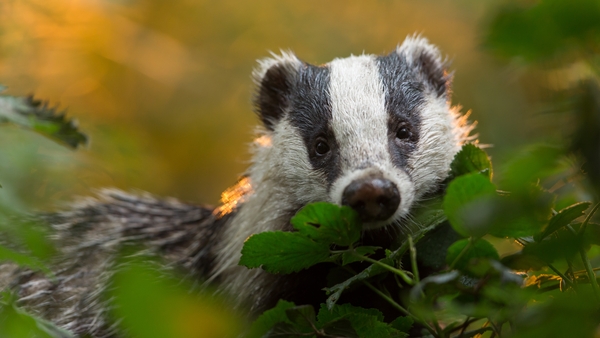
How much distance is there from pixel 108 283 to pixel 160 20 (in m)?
4.87

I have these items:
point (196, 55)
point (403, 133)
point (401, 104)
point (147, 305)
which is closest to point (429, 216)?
point (403, 133)

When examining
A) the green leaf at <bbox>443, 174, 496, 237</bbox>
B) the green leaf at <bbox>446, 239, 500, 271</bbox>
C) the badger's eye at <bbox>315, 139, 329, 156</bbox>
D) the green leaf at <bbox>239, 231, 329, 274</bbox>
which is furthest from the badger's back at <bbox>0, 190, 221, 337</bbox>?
the green leaf at <bbox>443, 174, 496, 237</bbox>

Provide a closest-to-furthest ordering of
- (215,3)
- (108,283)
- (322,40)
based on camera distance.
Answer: (108,283) → (322,40) → (215,3)

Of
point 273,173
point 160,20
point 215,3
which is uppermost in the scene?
point 215,3

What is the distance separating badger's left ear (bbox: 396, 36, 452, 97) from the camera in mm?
3070

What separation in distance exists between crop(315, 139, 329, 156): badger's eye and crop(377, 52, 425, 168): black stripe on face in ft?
0.91

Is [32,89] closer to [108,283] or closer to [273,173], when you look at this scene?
[108,283]

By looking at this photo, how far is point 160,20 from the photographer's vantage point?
23.9ft

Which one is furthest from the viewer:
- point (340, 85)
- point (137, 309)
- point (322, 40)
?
point (322, 40)

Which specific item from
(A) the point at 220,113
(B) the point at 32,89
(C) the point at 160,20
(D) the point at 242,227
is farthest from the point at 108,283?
(C) the point at 160,20

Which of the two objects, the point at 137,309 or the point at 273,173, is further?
the point at 273,173

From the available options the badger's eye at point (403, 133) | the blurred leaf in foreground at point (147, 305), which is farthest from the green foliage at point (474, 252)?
the badger's eye at point (403, 133)

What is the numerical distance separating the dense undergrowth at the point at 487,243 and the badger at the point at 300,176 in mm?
463

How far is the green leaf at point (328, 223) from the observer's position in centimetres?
165
